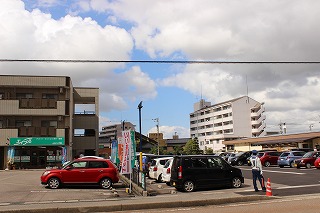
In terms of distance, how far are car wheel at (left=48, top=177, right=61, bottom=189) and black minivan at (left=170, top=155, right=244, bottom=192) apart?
594cm

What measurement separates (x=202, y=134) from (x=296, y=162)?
83.6m

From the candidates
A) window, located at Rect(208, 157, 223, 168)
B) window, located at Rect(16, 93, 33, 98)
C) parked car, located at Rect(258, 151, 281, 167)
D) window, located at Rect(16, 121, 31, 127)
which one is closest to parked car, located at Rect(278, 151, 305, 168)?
parked car, located at Rect(258, 151, 281, 167)

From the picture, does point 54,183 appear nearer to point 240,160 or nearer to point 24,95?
point 240,160

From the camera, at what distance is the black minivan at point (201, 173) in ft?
50.6

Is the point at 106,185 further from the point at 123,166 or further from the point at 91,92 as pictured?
the point at 91,92

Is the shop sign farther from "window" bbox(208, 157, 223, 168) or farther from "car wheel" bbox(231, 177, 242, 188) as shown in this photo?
"car wheel" bbox(231, 177, 242, 188)

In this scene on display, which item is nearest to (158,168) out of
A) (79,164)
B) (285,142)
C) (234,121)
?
(79,164)

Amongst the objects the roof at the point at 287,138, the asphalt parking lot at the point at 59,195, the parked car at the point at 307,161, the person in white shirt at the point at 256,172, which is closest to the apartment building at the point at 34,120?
the asphalt parking lot at the point at 59,195

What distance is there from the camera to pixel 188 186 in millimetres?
15438

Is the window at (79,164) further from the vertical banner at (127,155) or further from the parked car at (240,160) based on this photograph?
the parked car at (240,160)

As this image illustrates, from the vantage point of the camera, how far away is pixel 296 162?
28.7 m

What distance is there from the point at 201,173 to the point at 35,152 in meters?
28.4

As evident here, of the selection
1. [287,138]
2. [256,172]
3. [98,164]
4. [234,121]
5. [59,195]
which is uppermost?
[234,121]

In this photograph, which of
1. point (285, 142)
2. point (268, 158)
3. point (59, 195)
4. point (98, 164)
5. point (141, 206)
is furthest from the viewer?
point (285, 142)
